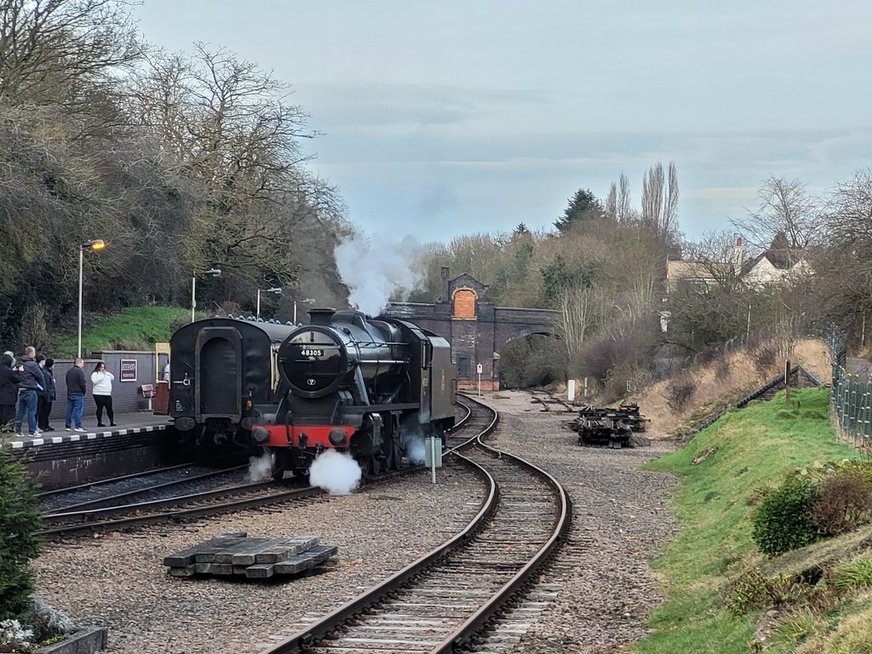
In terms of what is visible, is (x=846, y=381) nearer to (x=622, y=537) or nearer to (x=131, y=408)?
(x=622, y=537)

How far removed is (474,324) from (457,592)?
227ft

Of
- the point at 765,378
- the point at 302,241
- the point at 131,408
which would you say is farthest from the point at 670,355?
the point at 131,408

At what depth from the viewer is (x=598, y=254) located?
7481 centimetres

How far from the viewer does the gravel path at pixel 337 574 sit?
9.27 metres

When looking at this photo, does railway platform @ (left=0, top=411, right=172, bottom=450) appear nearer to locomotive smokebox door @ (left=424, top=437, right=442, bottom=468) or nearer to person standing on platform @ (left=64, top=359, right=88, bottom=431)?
person standing on platform @ (left=64, top=359, right=88, bottom=431)

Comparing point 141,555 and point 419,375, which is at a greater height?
point 419,375

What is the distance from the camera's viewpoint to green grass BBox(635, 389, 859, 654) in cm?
900

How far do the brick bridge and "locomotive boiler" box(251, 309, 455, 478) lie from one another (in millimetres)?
56284

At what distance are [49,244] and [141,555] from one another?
19.2 meters

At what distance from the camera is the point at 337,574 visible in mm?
11773

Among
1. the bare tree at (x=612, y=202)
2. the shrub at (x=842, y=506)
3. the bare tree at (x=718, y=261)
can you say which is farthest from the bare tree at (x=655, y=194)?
the shrub at (x=842, y=506)

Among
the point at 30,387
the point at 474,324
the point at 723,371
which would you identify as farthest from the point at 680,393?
the point at 474,324

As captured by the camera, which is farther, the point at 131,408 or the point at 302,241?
the point at 302,241

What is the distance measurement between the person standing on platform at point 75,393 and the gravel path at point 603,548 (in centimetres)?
979
